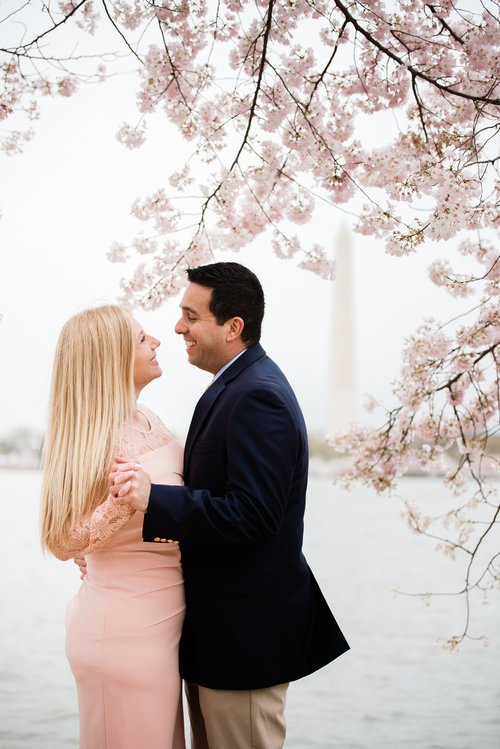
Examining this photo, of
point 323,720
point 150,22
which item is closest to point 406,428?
point 150,22

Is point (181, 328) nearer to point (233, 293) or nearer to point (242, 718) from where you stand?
point (233, 293)

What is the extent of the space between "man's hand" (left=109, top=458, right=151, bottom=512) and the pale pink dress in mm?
50

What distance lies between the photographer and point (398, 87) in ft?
12.6

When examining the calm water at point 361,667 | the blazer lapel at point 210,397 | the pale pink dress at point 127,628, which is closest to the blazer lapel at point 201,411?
the blazer lapel at point 210,397

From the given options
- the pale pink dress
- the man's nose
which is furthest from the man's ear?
the pale pink dress

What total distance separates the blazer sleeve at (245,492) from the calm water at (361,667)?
4913mm

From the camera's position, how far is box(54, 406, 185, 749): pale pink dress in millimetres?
2277

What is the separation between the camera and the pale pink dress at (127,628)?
7.47 ft

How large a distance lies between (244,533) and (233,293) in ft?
2.51

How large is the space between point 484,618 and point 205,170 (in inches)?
448

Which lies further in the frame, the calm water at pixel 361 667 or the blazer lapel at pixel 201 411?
the calm water at pixel 361 667

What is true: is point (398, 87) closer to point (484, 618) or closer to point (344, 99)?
point (344, 99)

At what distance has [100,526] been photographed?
2.23 meters

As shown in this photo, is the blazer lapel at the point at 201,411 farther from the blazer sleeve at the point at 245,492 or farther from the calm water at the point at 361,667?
the calm water at the point at 361,667
